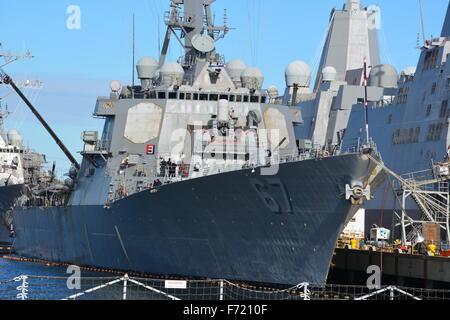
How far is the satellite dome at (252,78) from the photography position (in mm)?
32719

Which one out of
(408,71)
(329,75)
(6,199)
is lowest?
(6,199)

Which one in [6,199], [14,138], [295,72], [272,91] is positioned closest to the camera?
[272,91]

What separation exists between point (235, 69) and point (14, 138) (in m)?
33.9

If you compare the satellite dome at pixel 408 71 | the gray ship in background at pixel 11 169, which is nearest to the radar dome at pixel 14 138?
the gray ship in background at pixel 11 169

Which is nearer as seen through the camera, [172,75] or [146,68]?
[172,75]

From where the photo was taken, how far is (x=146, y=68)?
35094 mm

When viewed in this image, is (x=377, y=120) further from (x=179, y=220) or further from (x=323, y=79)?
(x=179, y=220)

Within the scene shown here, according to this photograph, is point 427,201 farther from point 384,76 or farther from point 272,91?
point 384,76

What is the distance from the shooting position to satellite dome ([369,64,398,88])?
5462cm

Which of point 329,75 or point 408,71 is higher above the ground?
point 329,75

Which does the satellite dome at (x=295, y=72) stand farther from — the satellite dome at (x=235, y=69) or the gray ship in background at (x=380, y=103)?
the satellite dome at (x=235, y=69)

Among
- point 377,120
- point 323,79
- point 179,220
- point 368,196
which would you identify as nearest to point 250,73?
point 179,220

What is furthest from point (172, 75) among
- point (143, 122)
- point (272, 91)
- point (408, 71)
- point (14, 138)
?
point (14, 138)

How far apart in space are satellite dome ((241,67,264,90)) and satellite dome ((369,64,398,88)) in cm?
2322
